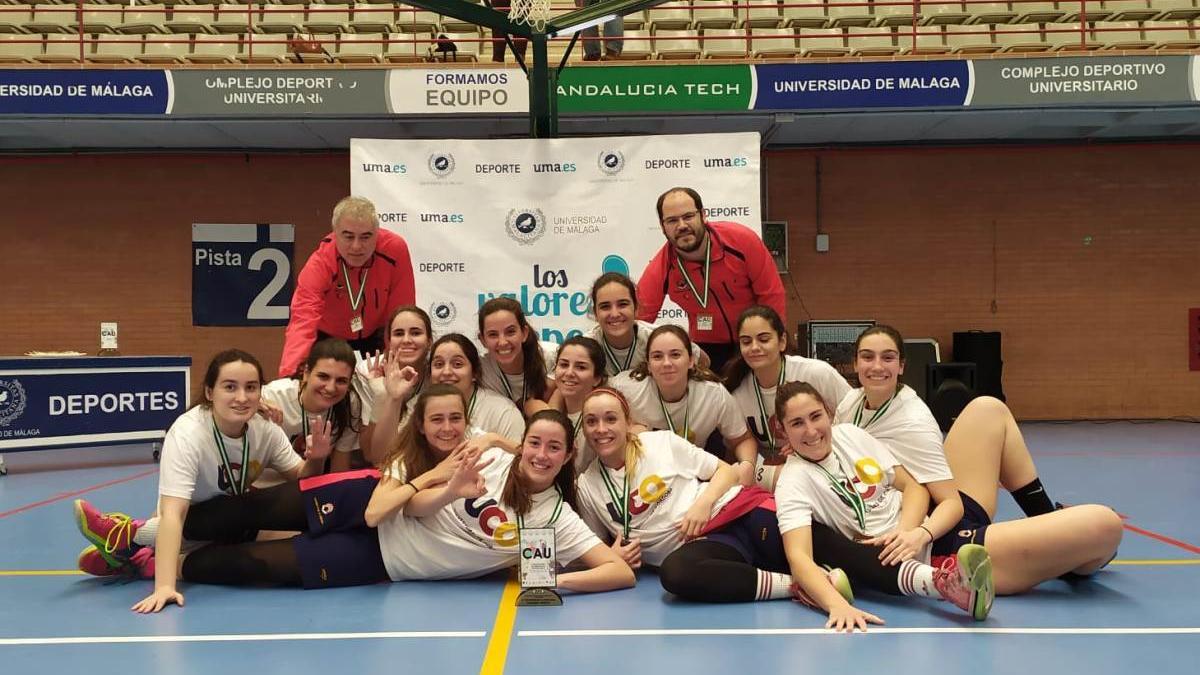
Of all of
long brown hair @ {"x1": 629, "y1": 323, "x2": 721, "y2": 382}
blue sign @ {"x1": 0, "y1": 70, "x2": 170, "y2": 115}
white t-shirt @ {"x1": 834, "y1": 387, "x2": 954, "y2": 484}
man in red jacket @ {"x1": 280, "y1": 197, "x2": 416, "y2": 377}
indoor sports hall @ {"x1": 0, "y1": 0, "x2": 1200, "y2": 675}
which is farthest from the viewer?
blue sign @ {"x1": 0, "y1": 70, "x2": 170, "y2": 115}

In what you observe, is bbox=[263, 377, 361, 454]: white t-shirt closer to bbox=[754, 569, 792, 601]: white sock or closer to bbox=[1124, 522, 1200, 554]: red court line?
bbox=[754, 569, 792, 601]: white sock

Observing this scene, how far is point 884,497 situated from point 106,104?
8443 millimetres

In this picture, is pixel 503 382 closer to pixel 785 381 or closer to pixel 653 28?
pixel 785 381

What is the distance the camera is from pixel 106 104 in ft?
28.3

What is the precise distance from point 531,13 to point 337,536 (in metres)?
4.25

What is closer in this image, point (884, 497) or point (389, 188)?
point (884, 497)

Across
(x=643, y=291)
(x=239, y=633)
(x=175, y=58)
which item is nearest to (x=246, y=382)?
(x=239, y=633)

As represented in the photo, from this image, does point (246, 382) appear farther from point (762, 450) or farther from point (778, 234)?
point (778, 234)

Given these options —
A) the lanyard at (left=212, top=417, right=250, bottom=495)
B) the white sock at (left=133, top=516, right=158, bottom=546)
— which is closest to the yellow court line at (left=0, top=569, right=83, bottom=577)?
the white sock at (left=133, top=516, right=158, bottom=546)

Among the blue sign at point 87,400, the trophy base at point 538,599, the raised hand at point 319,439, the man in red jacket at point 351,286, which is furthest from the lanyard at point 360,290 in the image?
the blue sign at point 87,400

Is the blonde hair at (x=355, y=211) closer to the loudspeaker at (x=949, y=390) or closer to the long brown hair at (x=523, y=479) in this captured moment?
the long brown hair at (x=523, y=479)

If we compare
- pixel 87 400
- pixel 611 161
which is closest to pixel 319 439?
pixel 611 161

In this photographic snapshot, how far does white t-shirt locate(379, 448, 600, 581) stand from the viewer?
362 centimetres

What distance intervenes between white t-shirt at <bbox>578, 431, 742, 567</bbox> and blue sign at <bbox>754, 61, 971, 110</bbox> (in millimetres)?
5805
